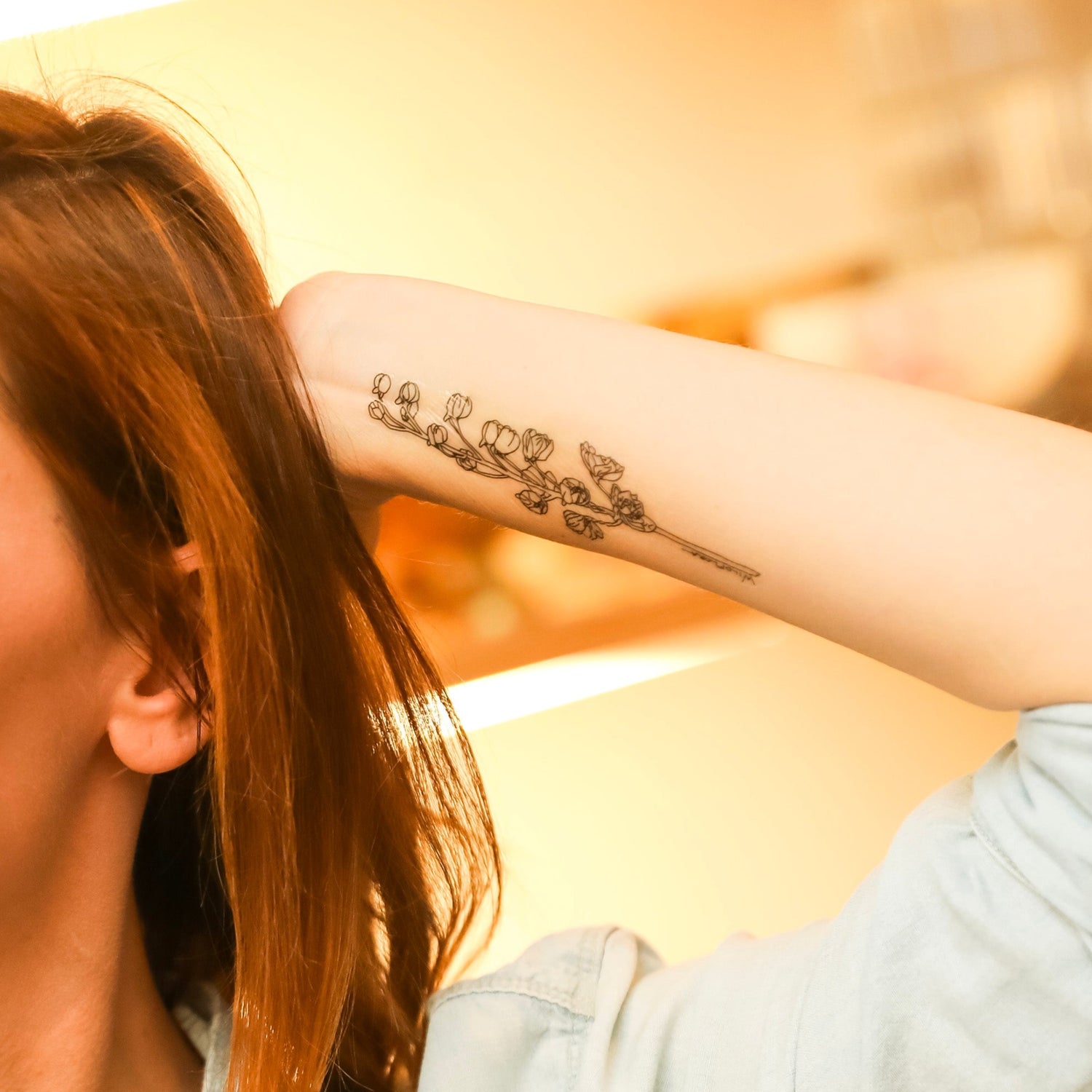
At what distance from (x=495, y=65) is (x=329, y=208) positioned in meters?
0.35

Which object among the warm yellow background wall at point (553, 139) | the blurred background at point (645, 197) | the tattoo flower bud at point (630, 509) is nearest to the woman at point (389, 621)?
the tattoo flower bud at point (630, 509)

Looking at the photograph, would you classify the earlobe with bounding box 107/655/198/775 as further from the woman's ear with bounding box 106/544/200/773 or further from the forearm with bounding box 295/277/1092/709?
the forearm with bounding box 295/277/1092/709

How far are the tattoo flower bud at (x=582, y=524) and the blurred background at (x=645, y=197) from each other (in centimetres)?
98

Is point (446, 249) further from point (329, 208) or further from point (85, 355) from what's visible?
point (85, 355)

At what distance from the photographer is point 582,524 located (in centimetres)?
64

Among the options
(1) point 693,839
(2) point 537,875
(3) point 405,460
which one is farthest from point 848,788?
(3) point 405,460

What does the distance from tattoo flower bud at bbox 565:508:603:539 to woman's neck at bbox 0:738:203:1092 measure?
375 millimetres

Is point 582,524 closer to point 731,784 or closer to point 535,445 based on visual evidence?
point 535,445

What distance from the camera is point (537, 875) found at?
1.82 meters

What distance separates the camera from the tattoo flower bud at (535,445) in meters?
0.63

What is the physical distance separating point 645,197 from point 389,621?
3.80ft

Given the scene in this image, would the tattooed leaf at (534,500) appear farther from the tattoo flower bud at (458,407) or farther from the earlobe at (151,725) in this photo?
the earlobe at (151,725)

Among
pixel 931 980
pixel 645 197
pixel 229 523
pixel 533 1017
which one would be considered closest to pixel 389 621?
pixel 229 523

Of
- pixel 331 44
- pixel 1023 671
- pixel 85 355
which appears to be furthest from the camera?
pixel 331 44
